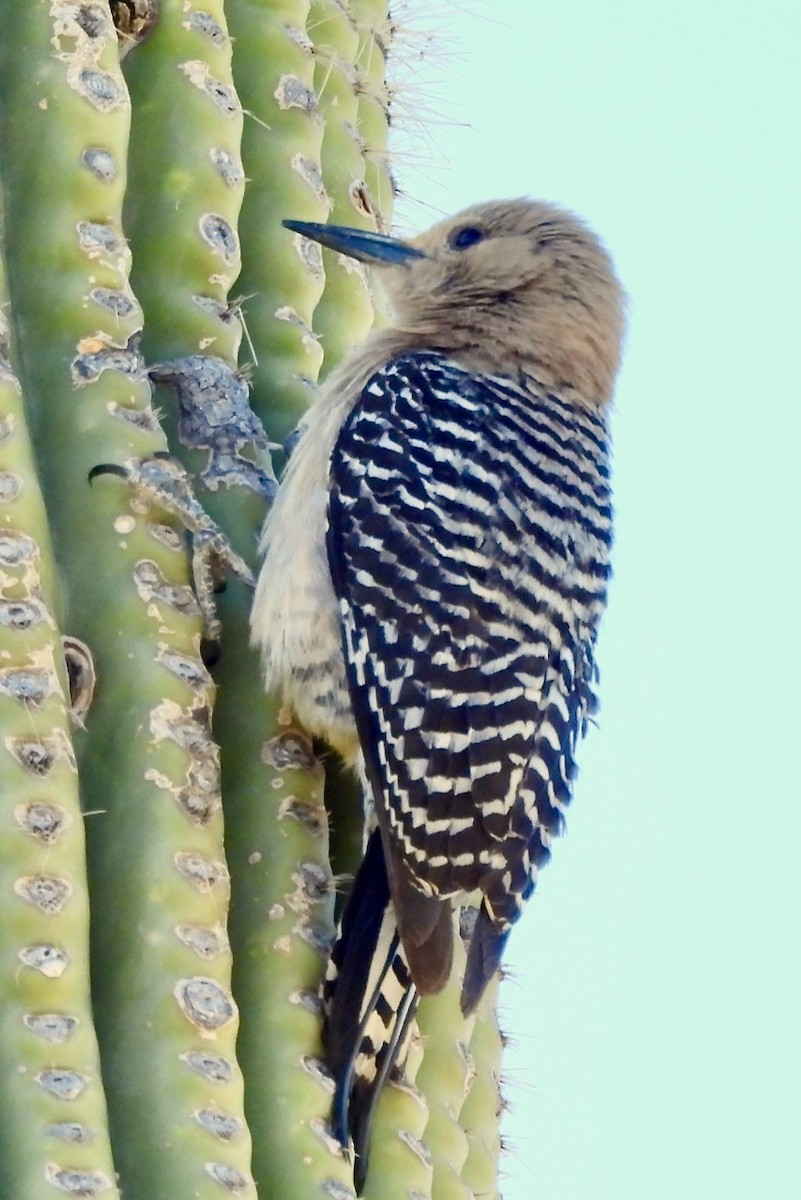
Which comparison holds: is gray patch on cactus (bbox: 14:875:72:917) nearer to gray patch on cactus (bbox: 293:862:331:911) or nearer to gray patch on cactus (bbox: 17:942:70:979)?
gray patch on cactus (bbox: 17:942:70:979)

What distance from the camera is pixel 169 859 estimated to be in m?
2.67

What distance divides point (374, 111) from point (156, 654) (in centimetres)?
188

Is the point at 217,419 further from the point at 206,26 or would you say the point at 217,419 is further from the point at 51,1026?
the point at 51,1026

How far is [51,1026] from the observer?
234 centimetres

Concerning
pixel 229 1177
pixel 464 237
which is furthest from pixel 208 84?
pixel 229 1177

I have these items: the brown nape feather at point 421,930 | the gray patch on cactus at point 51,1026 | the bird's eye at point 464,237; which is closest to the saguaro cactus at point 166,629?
the gray patch on cactus at point 51,1026

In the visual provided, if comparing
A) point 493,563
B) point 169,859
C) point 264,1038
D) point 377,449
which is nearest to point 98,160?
point 377,449

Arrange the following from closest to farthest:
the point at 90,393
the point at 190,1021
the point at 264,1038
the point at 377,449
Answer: the point at 190,1021, the point at 264,1038, the point at 90,393, the point at 377,449

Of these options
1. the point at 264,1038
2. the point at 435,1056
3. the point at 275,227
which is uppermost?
the point at 275,227

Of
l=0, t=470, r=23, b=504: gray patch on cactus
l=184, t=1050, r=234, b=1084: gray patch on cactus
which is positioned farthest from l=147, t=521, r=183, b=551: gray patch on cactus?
l=184, t=1050, r=234, b=1084: gray patch on cactus

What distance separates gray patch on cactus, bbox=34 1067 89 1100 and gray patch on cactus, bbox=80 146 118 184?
1581 millimetres

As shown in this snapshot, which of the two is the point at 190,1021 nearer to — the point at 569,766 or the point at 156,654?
the point at 156,654

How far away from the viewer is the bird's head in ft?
13.5

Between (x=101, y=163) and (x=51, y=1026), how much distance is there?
1550mm
